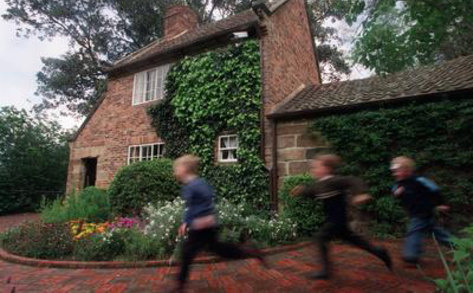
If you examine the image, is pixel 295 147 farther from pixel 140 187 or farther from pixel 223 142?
pixel 140 187

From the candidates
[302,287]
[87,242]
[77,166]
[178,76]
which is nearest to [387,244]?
[302,287]

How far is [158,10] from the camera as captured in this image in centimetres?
2009

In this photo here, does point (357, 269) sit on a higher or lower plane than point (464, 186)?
lower

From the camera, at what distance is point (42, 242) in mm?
6160

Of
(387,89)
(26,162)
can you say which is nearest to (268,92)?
(387,89)

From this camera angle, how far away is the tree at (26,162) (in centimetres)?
1524

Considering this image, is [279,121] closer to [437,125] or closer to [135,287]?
[437,125]

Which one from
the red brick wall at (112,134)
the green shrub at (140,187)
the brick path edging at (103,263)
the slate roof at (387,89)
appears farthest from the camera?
the red brick wall at (112,134)

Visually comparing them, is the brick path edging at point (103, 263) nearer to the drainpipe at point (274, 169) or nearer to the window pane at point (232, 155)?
the drainpipe at point (274, 169)

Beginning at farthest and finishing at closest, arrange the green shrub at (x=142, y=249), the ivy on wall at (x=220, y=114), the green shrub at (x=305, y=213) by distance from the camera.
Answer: the ivy on wall at (x=220, y=114) < the green shrub at (x=305, y=213) < the green shrub at (x=142, y=249)

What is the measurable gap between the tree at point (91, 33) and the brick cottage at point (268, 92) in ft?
17.2

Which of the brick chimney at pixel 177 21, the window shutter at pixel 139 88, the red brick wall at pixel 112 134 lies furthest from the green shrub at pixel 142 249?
the brick chimney at pixel 177 21

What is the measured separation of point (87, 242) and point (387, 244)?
19.0ft

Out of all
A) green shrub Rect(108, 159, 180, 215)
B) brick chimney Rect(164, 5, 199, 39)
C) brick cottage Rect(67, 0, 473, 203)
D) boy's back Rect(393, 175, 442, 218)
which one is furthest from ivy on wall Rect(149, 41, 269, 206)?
brick chimney Rect(164, 5, 199, 39)
